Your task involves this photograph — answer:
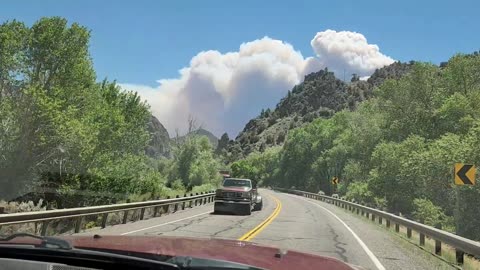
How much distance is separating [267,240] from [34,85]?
2699cm

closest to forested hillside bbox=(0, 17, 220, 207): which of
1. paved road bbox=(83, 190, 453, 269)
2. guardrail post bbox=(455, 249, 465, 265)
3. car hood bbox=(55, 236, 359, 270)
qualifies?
paved road bbox=(83, 190, 453, 269)

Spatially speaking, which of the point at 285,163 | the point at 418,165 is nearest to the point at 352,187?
the point at 418,165

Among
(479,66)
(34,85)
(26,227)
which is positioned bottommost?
(26,227)

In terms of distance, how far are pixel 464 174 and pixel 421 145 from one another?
3519 centimetres

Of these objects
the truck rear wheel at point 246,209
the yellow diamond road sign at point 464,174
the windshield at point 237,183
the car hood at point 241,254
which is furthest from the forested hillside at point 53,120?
the car hood at point 241,254

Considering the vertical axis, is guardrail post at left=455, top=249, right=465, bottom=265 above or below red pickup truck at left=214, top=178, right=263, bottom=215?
below

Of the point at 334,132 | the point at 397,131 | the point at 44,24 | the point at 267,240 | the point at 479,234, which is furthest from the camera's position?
the point at 334,132

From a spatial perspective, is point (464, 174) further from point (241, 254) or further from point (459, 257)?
point (241, 254)

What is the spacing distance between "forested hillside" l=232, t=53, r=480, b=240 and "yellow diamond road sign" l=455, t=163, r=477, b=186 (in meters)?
0.77

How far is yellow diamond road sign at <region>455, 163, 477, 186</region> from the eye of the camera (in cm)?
1614

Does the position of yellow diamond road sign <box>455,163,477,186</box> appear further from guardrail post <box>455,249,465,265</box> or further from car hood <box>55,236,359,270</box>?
car hood <box>55,236,359,270</box>

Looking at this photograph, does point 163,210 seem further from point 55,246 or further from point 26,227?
point 55,246

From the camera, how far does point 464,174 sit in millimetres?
16328

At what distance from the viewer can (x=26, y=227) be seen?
62.4 feet
